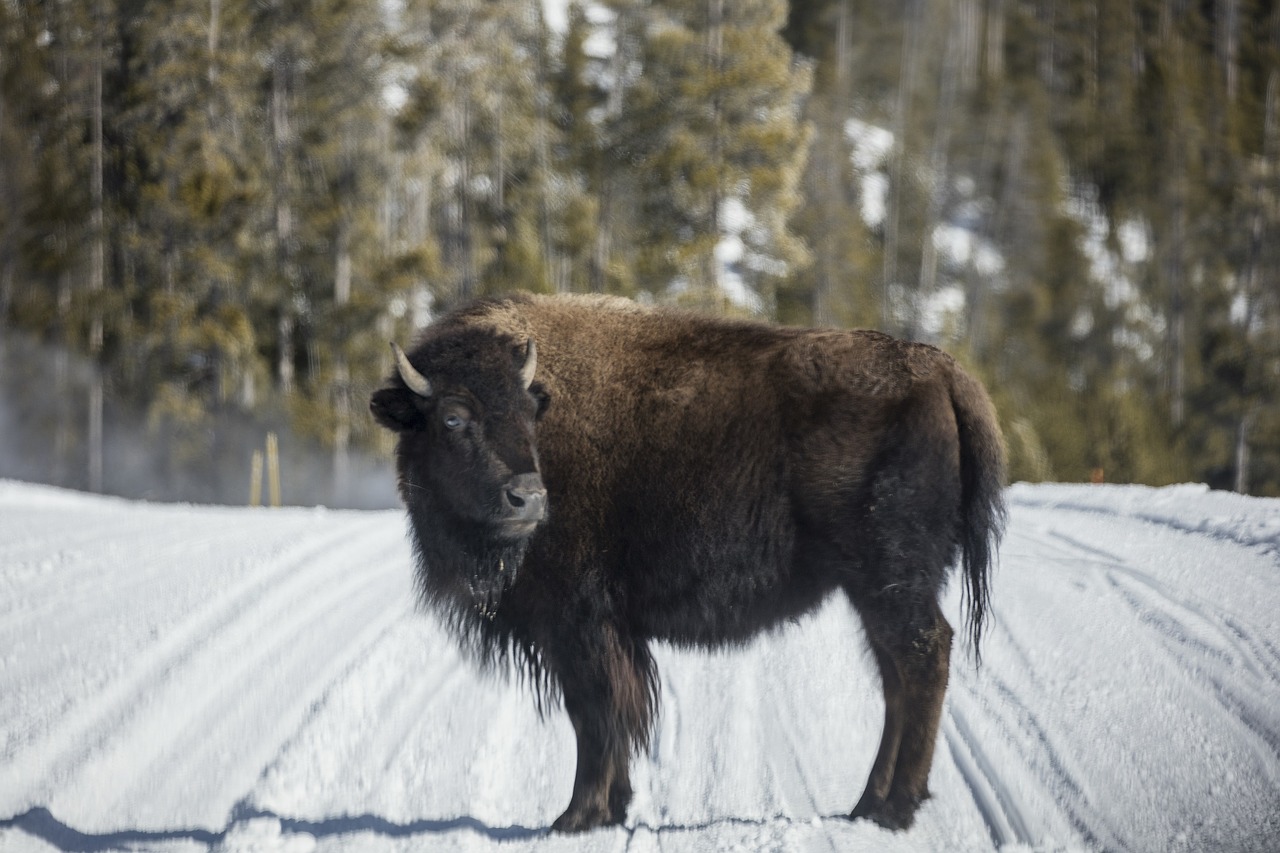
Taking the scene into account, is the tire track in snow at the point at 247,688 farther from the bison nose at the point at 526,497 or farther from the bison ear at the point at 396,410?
the bison nose at the point at 526,497

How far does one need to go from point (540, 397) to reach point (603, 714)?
Result: 61.6 inches

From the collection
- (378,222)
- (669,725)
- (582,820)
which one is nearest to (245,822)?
(582,820)

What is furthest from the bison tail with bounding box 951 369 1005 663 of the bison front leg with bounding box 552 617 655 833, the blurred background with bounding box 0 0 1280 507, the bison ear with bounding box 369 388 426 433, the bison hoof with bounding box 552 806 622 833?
the blurred background with bounding box 0 0 1280 507

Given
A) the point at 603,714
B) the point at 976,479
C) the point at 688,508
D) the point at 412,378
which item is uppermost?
the point at 412,378

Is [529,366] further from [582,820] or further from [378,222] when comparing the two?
[378,222]

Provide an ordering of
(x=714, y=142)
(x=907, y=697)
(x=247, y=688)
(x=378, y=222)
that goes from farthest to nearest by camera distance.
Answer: (x=378, y=222), (x=714, y=142), (x=247, y=688), (x=907, y=697)

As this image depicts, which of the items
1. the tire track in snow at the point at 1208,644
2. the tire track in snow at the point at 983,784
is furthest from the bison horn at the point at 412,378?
the tire track in snow at the point at 1208,644

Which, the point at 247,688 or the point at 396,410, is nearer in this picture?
the point at 396,410

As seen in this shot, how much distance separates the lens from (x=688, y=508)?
16.9 feet

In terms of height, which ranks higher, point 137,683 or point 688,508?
point 688,508

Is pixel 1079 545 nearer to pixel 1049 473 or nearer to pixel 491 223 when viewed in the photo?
pixel 1049 473

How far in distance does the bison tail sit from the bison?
10mm

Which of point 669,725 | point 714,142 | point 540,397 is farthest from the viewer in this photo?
point 714,142

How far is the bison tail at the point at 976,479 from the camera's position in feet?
16.5
